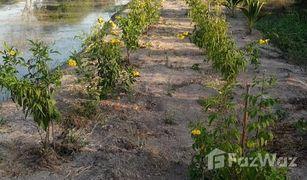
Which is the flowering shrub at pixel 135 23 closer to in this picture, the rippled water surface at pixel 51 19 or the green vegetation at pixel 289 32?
the rippled water surface at pixel 51 19

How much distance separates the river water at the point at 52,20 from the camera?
10844 mm

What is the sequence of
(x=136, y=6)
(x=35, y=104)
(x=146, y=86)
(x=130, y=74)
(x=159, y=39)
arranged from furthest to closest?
(x=159, y=39) < (x=136, y=6) < (x=146, y=86) < (x=130, y=74) < (x=35, y=104)

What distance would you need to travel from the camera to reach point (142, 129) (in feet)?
17.7

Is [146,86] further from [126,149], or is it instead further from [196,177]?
[196,177]

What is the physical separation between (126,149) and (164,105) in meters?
1.52

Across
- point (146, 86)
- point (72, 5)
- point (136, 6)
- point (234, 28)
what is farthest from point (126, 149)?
point (72, 5)

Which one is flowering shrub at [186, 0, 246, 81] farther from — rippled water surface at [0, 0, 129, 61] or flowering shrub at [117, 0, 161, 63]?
rippled water surface at [0, 0, 129, 61]

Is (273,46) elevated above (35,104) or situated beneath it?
situated beneath

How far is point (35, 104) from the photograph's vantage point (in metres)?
4.22

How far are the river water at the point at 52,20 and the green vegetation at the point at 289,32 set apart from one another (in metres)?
4.65

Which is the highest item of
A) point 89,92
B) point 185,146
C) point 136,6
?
point 136,6

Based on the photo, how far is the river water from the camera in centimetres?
1084

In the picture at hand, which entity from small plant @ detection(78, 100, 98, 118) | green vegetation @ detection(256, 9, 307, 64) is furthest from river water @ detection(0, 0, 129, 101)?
green vegetation @ detection(256, 9, 307, 64)

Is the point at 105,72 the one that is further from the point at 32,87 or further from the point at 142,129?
the point at 32,87
